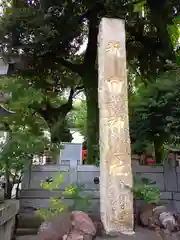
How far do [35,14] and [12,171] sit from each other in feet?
15.2

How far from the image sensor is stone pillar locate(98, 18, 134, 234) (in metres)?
3.89

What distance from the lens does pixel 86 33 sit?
973 cm

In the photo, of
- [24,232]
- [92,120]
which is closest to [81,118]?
[92,120]

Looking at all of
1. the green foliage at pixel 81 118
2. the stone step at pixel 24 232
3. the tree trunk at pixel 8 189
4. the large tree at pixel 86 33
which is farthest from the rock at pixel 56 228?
the green foliage at pixel 81 118

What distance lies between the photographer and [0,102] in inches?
163

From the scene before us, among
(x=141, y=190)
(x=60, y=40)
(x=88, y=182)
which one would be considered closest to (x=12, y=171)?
(x=88, y=182)

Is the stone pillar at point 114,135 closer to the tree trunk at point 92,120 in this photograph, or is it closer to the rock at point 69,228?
the rock at point 69,228

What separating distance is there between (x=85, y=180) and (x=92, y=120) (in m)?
2.47

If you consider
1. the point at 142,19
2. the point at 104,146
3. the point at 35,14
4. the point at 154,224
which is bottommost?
the point at 154,224

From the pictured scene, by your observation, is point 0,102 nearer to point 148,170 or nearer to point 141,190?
point 141,190

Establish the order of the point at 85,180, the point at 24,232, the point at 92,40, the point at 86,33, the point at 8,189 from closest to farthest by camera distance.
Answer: the point at 24,232 < the point at 8,189 < the point at 85,180 < the point at 92,40 < the point at 86,33

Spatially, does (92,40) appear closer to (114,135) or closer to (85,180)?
(85,180)

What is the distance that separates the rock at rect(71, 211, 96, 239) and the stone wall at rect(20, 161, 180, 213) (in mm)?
2162

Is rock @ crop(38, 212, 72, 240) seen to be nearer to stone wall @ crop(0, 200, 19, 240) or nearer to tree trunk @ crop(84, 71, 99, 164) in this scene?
stone wall @ crop(0, 200, 19, 240)
